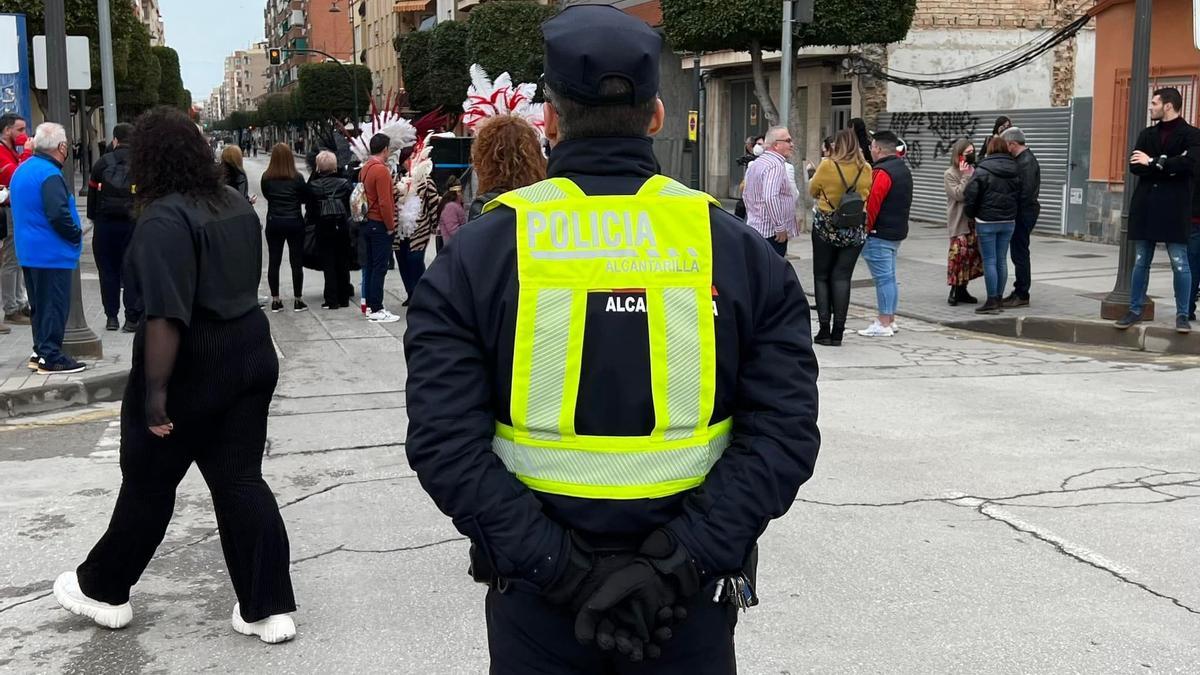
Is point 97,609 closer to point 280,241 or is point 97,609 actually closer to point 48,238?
point 48,238

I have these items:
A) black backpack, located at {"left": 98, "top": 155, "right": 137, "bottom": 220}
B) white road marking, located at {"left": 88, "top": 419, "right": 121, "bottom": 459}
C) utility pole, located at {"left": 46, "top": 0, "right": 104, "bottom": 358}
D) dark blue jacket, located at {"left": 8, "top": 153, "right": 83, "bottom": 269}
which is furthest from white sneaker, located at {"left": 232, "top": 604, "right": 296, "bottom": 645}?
black backpack, located at {"left": 98, "top": 155, "right": 137, "bottom": 220}

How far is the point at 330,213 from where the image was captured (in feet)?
40.5

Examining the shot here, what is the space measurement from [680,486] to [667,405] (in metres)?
0.16

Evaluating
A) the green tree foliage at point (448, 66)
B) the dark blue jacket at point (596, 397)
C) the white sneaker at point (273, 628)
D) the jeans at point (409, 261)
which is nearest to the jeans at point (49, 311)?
the jeans at point (409, 261)

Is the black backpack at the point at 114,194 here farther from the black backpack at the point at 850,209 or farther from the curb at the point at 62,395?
the black backpack at the point at 850,209

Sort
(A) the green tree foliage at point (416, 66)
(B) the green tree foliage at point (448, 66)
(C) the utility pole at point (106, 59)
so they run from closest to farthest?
1. (C) the utility pole at point (106, 59)
2. (B) the green tree foliage at point (448, 66)
3. (A) the green tree foliage at point (416, 66)

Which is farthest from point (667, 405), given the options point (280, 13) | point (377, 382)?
point (280, 13)

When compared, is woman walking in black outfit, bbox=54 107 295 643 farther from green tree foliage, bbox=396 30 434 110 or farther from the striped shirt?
green tree foliage, bbox=396 30 434 110

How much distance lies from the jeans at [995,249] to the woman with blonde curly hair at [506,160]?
20.7ft

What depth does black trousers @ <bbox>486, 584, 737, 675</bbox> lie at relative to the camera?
2.21 meters

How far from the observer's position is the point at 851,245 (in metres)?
10.1

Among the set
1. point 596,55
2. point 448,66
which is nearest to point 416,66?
point 448,66

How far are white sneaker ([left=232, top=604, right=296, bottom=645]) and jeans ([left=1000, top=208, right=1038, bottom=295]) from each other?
928 centimetres

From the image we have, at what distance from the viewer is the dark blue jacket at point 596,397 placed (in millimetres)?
2137
